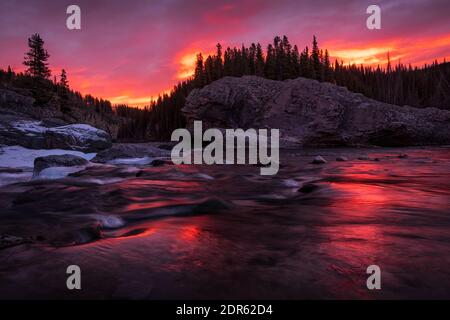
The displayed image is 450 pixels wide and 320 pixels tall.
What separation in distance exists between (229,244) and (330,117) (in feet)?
93.0

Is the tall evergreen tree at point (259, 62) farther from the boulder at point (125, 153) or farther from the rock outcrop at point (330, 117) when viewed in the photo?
the boulder at point (125, 153)

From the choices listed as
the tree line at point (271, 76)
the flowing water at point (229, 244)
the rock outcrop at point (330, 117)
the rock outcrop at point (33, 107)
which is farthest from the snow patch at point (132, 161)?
the tree line at point (271, 76)

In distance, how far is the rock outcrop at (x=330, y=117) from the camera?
28719 millimetres

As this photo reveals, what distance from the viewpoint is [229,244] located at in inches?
110

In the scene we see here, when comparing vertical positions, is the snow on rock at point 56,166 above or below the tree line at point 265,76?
below

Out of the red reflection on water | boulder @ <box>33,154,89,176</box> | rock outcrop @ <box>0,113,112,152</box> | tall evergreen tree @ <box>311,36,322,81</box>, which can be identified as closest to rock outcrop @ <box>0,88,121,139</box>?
rock outcrop @ <box>0,113,112,152</box>

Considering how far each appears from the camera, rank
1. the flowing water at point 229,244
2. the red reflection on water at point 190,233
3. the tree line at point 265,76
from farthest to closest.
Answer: the tree line at point 265,76 < the red reflection on water at point 190,233 < the flowing water at point 229,244

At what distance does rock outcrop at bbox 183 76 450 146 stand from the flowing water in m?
24.6

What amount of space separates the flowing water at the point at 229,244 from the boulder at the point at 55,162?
135 inches

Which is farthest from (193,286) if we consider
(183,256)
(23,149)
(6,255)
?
(23,149)

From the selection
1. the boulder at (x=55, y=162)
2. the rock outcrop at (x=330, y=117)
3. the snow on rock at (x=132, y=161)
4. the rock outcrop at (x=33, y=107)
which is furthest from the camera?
the rock outcrop at (x=330, y=117)

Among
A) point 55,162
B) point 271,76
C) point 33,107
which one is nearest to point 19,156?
point 55,162

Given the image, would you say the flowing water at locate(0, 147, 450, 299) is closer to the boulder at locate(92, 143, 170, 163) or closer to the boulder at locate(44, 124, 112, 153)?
the boulder at locate(92, 143, 170, 163)
